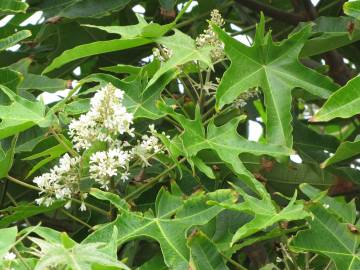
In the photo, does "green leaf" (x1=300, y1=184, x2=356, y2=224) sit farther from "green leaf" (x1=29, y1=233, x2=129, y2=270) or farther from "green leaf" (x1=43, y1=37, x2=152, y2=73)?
"green leaf" (x1=29, y1=233, x2=129, y2=270)

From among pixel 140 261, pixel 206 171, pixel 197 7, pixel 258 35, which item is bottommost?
pixel 140 261

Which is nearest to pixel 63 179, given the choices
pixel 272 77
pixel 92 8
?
pixel 272 77

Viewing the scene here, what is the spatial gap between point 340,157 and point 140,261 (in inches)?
21.5

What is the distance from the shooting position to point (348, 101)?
138 cm

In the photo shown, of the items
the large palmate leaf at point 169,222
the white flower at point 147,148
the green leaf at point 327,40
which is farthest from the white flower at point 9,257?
the green leaf at point 327,40

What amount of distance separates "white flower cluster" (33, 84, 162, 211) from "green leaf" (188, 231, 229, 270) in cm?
15

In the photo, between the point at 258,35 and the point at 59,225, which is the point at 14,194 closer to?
the point at 59,225

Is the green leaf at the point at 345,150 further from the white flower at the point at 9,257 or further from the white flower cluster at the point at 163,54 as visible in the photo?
the white flower at the point at 9,257

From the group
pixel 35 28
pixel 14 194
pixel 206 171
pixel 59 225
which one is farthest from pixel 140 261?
pixel 35 28

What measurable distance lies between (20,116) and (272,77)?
422 mm

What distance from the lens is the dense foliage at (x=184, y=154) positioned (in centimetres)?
132

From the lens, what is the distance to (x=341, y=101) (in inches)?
54.6

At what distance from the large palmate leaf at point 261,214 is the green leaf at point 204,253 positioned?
6 centimetres

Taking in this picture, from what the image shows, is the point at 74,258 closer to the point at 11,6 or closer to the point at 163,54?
the point at 163,54
